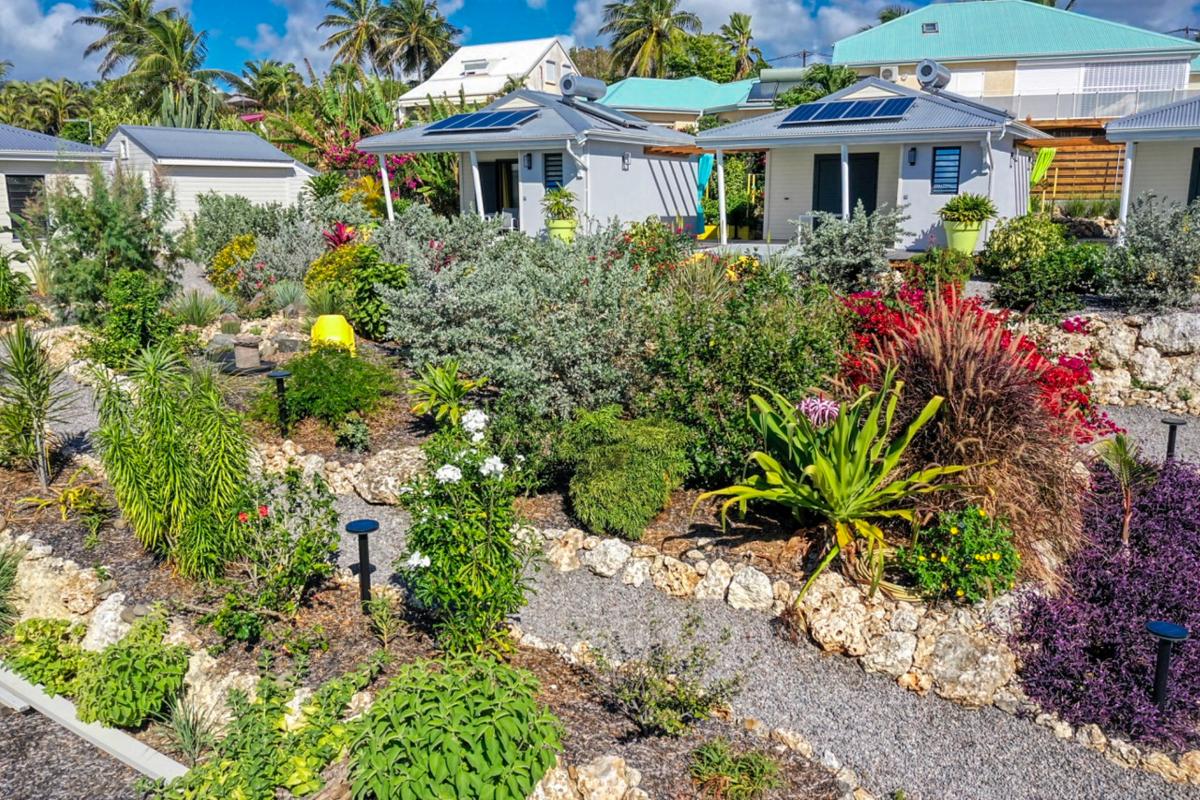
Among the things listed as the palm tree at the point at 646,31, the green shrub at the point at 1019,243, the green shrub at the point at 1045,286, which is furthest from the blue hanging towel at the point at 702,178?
the palm tree at the point at 646,31

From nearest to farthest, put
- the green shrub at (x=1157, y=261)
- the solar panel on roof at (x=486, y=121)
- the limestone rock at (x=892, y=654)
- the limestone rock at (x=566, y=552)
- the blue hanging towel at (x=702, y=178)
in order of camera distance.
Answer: the limestone rock at (x=892, y=654) < the limestone rock at (x=566, y=552) < the green shrub at (x=1157, y=261) < the solar panel on roof at (x=486, y=121) < the blue hanging towel at (x=702, y=178)

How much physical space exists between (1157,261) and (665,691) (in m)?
10.3

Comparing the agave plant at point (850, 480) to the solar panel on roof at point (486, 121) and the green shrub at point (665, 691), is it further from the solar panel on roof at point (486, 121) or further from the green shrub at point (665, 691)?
the solar panel on roof at point (486, 121)

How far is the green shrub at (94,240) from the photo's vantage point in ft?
44.9

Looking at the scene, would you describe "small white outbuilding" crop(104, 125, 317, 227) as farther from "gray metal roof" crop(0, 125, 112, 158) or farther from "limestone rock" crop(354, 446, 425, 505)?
"limestone rock" crop(354, 446, 425, 505)

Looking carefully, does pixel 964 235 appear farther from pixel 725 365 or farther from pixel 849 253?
pixel 725 365

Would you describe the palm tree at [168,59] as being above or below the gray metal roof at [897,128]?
above

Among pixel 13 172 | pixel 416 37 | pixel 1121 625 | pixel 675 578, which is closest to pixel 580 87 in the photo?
pixel 13 172

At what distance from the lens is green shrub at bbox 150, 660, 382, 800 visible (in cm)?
476

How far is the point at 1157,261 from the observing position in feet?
40.2

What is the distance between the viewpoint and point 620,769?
15.7 ft

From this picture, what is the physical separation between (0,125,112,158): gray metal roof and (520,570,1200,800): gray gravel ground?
19278mm

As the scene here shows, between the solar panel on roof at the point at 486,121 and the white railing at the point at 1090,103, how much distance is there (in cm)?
1619

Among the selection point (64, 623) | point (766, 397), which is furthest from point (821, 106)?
point (64, 623)
